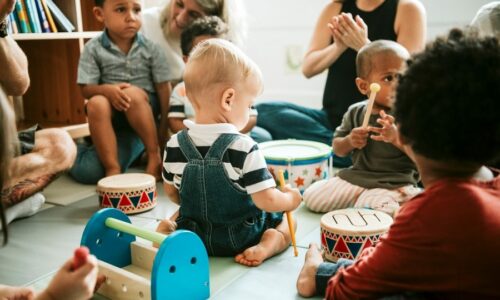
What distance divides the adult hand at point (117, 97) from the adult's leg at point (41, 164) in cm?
25

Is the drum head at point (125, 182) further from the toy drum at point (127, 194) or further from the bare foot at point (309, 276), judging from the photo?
the bare foot at point (309, 276)

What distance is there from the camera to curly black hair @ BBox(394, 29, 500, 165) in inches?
28.2

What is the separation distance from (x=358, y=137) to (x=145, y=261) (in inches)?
24.9

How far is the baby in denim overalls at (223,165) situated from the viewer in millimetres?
1152

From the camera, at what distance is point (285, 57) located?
2.89 meters

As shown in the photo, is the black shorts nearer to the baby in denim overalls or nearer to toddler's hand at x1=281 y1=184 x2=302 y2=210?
the baby in denim overalls

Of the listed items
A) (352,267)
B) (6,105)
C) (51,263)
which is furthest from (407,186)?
(6,105)

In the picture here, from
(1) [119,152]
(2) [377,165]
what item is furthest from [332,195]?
(1) [119,152]

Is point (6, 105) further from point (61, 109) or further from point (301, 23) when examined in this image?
point (301, 23)

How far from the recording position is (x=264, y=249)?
1.21 metres

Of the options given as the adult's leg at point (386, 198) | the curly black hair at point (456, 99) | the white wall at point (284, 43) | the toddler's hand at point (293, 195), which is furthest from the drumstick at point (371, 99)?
the white wall at point (284, 43)

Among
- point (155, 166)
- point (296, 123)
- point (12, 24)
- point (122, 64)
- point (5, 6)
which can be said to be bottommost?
point (155, 166)

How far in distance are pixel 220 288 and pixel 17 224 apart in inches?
28.0

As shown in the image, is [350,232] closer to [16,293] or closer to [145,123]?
[16,293]
